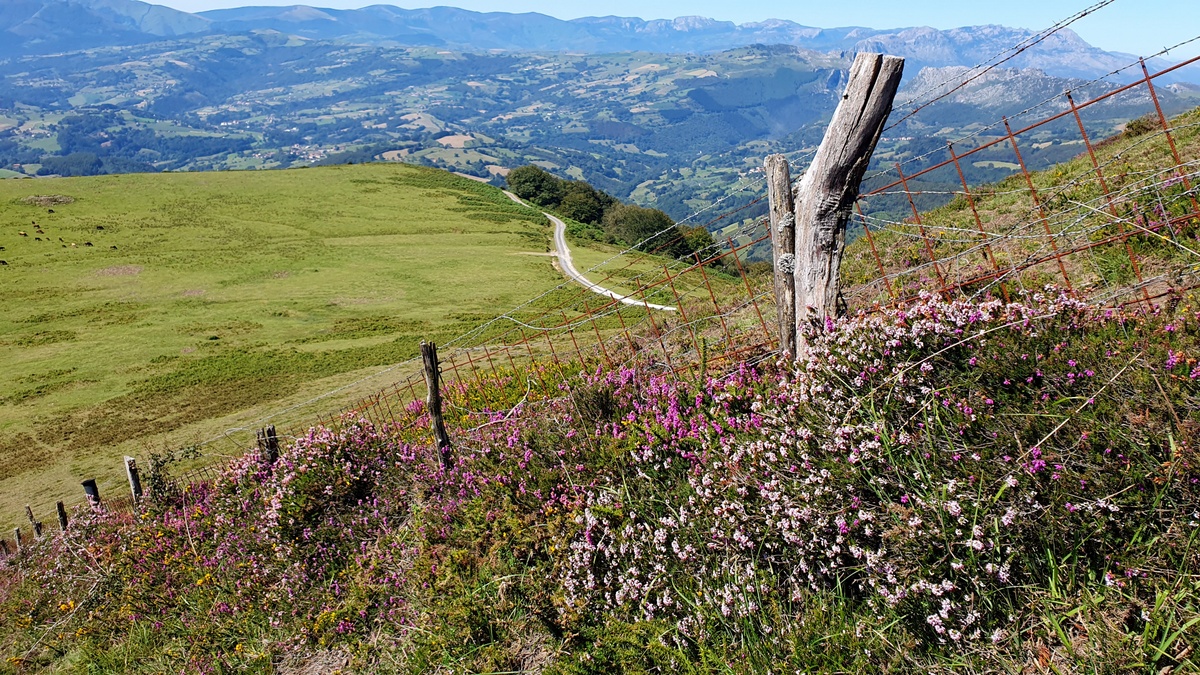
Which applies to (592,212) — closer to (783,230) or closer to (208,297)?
(208,297)

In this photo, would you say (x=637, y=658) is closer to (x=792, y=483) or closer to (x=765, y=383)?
(x=792, y=483)

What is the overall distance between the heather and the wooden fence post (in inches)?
9.9

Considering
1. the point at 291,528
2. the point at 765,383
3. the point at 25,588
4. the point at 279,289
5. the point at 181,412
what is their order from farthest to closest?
1. the point at 279,289
2. the point at 181,412
3. the point at 25,588
4. the point at 291,528
5. the point at 765,383

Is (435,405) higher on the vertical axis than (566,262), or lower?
higher

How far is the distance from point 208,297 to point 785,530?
42198mm

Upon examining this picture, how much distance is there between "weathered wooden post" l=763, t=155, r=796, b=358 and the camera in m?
4.55

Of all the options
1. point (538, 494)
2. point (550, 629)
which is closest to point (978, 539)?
point (550, 629)

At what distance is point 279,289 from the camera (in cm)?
4044

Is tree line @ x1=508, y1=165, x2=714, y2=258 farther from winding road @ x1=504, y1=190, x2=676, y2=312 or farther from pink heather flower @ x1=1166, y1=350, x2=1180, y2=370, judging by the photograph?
pink heather flower @ x1=1166, y1=350, x2=1180, y2=370

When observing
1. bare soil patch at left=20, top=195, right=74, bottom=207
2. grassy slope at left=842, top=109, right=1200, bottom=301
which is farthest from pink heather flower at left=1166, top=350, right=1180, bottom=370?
bare soil patch at left=20, top=195, right=74, bottom=207

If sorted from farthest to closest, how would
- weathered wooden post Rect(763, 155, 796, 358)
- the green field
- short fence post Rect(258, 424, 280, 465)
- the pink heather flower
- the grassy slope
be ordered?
the green field
short fence post Rect(258, 424, 280, 465)
the grassy slope
weathered wooden post Rect(763, 155, 796, 358)
the pink heather flower

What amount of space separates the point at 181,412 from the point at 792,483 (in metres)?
A: 24.3

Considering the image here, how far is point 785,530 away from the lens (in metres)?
3.56

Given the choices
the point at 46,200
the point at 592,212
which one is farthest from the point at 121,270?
the point at 592,212
